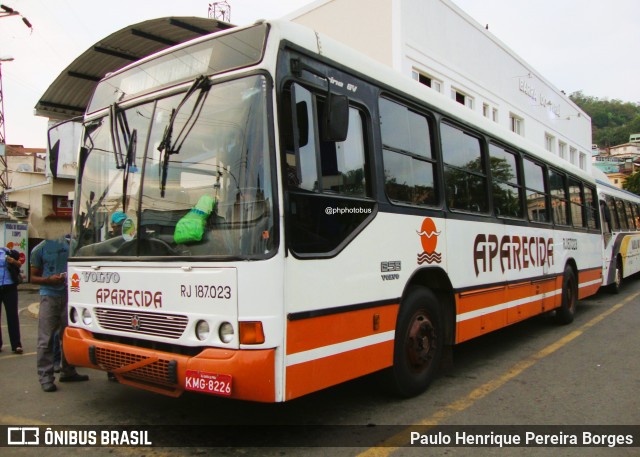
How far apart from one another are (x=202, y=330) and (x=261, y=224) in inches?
32.7

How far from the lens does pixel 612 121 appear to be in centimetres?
10150

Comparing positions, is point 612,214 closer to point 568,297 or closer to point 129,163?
point 568,297

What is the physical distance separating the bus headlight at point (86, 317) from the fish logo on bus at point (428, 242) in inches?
114

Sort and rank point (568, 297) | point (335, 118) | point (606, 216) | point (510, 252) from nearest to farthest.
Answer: point (335, 118) < point (510, 252) < point (568, 297) < point (606, 216)

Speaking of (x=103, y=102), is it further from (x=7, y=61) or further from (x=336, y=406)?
(x=7, y=61)

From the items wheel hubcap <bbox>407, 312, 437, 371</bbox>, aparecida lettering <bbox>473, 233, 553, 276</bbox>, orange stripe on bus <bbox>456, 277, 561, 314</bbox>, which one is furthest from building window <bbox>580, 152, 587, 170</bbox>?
wheel hubcap <bbox>407, 312, 437, 371</bbox>

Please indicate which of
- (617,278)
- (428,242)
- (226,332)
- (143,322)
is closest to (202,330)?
(226,332)

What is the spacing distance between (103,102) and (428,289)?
3470 millimetres

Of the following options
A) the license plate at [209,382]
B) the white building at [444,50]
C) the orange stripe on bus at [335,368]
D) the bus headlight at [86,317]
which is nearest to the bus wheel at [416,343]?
the orange stripe on bus at [335,368]

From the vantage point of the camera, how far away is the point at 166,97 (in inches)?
154

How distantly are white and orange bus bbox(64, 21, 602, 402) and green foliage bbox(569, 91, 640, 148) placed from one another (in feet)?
348

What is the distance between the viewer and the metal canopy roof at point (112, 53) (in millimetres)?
10156

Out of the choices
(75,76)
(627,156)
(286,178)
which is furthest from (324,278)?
(627,156)

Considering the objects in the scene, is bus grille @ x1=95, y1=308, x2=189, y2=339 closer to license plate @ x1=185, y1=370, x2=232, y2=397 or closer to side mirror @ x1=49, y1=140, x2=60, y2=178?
license plate @ x1=185, y1=370, x2=232, y2=397
